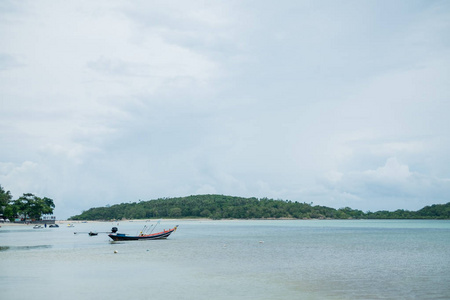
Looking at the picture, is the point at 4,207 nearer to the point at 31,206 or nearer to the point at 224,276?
the point at 31,206

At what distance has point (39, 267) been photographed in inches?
1184

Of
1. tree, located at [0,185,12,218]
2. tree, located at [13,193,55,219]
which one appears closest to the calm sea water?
tree, located at [0,185,12,218]

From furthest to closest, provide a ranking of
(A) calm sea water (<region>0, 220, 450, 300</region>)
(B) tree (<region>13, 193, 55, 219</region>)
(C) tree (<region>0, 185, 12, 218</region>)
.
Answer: (B) tree (<region>13, 193, 55, 219</region>)
(C) tree (<region>0, 185, 12, 218</region>)
(A) calm sea water (<region>0, 220, 450, 300</region>)

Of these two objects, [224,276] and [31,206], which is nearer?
[224,276]

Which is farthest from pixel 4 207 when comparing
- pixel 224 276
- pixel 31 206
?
pixel 224 276

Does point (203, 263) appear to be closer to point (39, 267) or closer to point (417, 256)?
point (39, 267)

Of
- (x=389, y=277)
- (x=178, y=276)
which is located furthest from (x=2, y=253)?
(x=389, y=277)

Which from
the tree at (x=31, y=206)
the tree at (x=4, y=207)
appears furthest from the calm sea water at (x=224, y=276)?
the tree at (x=31, y=206)

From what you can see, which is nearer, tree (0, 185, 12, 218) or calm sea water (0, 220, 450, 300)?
calm sea water (0, 220, 450, 300)

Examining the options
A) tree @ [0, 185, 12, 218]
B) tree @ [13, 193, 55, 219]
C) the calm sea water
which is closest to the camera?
the calm sea water

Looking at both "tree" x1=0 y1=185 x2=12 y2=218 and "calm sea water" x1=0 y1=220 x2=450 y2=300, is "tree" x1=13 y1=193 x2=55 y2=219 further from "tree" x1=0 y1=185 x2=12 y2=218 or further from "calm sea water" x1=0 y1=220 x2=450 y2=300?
"calm sea water" x1=0 y1=220 x2=450 y2=300

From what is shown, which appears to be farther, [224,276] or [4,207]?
[4,207]

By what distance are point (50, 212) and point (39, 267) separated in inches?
5265

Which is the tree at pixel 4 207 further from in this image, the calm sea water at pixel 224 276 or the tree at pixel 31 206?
the calm sea water at pixel 224 276
